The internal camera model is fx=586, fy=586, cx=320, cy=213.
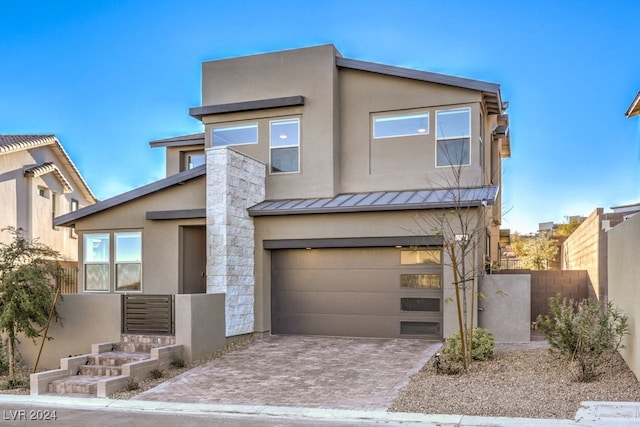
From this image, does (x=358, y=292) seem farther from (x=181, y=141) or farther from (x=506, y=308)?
(x=181, y=141)

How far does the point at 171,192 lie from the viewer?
599 inches

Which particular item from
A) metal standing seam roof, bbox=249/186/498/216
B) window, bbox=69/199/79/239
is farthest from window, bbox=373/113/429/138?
window, bbox=69/199/79/239

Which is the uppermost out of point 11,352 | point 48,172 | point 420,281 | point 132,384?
point 48,172

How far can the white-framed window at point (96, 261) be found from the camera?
1594 cm

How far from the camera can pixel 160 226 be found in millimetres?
15312

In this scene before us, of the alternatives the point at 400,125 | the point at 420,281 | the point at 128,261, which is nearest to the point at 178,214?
the point at 128,261

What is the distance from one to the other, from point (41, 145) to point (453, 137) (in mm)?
18446

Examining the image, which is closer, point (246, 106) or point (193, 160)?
point (246, 106)

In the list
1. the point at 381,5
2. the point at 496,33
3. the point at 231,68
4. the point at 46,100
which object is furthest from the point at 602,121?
the point at 46,100

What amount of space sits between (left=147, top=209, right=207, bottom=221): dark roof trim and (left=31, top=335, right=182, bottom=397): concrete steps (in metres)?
3.26

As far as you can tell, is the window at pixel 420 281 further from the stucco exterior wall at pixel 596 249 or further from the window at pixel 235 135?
the window at pixel 235 135

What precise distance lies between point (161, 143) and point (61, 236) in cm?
1101

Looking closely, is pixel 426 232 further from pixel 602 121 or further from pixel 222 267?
pixel 602 121

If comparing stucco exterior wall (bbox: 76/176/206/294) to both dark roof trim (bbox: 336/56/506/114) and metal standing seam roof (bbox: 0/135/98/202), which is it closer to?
dark roof trim (bbox: 336/56/506/114)
